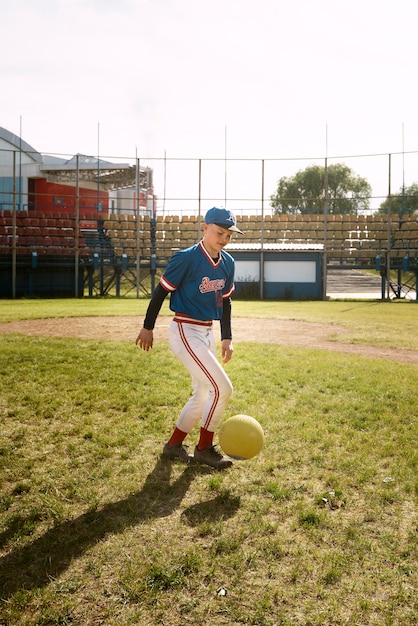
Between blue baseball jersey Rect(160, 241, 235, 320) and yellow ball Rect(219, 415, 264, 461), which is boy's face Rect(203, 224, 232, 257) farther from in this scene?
yellow ball Rect(219, 415, 264, 461)

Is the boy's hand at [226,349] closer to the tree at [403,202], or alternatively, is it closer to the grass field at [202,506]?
the grass field at [202,506]

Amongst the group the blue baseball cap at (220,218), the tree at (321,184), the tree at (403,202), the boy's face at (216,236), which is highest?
the tree at (321,184)

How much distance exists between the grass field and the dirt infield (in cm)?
289

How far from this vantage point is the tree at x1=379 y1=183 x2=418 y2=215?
32.6m

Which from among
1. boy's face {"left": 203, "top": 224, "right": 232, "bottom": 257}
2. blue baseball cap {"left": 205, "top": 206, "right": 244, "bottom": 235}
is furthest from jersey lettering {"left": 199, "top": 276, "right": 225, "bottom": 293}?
blue baseball cap {"left": 205, "top": 206, "right": 244, "bottom": 235}

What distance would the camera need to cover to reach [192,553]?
369 cm

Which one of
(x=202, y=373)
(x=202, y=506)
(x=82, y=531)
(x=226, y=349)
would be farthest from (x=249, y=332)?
(x=82, y=531)

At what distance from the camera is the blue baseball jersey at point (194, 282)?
5.16 meters

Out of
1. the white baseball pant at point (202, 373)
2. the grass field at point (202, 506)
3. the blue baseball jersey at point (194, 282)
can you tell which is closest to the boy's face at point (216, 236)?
the blue baseball jersey at point (194, 282)

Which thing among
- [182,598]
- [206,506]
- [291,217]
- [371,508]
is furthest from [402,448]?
[291,217]

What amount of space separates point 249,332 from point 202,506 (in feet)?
30.5

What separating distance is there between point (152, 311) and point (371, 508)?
250cm

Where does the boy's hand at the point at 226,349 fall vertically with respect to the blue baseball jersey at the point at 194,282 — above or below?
below

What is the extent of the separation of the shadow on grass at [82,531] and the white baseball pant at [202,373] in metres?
0.53
